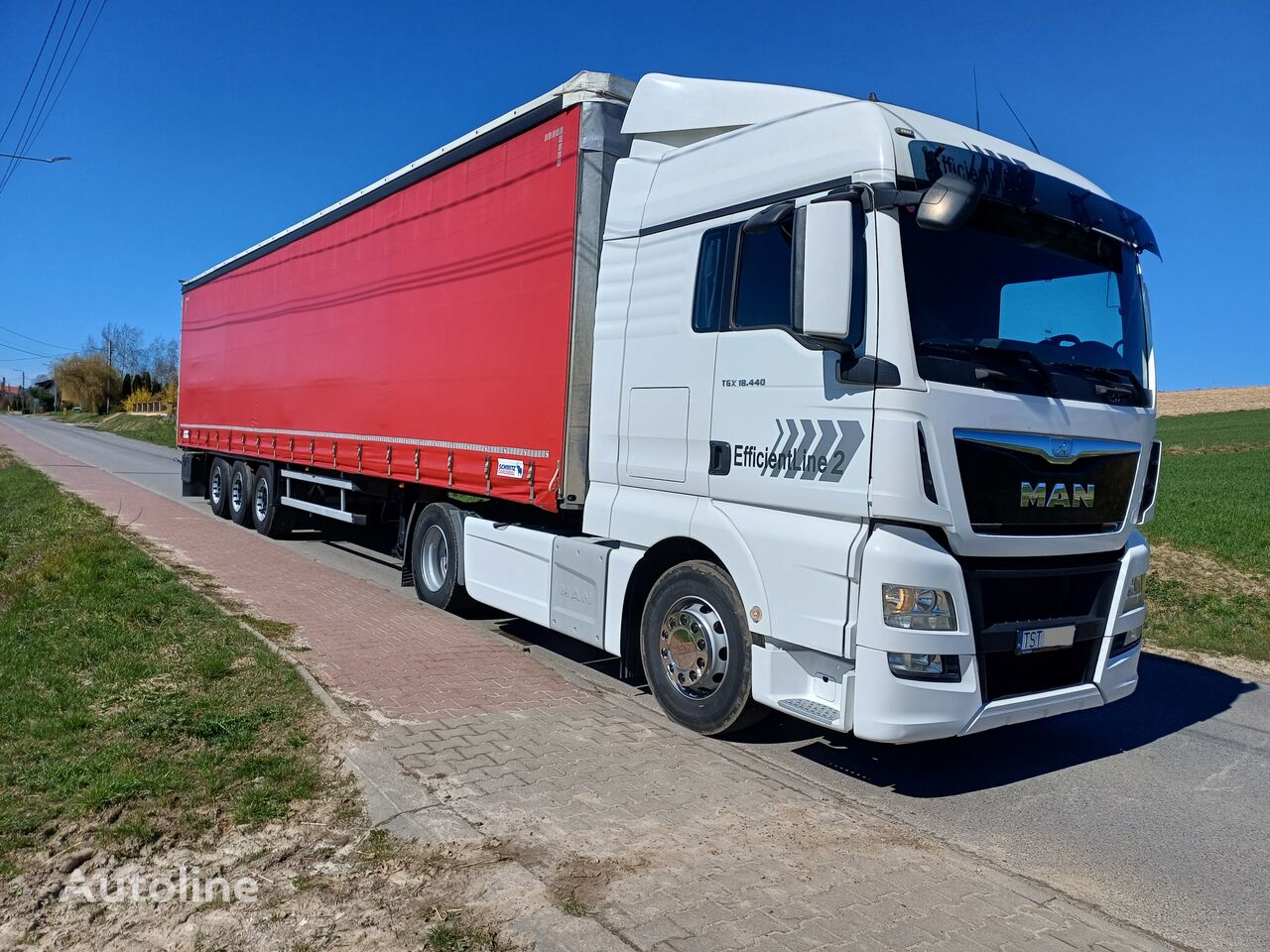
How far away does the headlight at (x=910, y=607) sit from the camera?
431cm

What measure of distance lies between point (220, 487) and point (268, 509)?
2865 mm

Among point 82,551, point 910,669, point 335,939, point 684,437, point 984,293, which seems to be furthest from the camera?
point 82,551

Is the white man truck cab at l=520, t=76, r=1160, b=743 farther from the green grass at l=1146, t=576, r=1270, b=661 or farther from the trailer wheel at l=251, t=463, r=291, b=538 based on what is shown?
the trailer wheel at l=251, t=463, r=291, b=538

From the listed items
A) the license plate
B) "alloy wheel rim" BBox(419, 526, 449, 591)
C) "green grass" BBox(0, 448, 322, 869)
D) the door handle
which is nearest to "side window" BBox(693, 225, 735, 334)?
the door handle

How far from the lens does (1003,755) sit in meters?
5.59

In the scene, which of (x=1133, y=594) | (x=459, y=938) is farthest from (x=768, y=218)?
(x=459, y=938)

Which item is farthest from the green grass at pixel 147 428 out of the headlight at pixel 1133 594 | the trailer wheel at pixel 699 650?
the headlight at pixel 1133 594

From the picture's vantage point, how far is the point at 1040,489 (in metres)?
4.70

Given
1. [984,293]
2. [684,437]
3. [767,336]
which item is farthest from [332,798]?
[984,293]

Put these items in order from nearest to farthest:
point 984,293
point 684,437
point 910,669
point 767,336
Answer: point 910,669 → point 984,293 → point 767,336 → point 684,437

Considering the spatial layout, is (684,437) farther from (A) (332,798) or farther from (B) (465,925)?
(B) (465,925)

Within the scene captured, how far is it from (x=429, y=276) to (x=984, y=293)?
5459 mm

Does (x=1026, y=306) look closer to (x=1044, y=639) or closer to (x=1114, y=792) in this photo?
(x=1044, y=639)

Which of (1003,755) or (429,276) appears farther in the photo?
(429,276)
